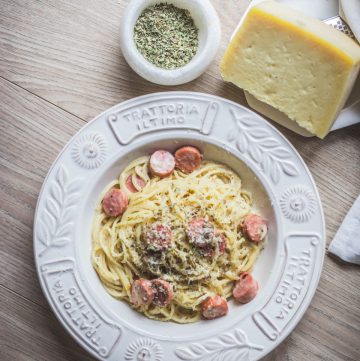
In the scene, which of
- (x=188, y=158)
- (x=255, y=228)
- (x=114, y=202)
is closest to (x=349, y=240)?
(x=255, y=228)

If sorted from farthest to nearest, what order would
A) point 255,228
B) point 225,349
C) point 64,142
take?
1. point 64,142
2. point 255,228
3. point 225,349

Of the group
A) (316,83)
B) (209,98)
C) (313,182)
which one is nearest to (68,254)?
(209,98)

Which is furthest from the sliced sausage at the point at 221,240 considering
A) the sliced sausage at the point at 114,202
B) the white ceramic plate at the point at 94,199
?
the sliced sausage at the point at 114,202

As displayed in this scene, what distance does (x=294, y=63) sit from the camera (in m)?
2.34

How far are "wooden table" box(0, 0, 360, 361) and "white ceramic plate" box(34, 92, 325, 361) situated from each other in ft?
0.68

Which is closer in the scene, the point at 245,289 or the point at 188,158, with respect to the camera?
the point at 245,289

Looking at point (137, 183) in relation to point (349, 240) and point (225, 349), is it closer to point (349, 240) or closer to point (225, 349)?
point (225, 349)

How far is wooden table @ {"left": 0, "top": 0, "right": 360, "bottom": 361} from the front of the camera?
2.47 m

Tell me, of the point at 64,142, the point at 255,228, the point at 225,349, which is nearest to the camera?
the point at 225,349

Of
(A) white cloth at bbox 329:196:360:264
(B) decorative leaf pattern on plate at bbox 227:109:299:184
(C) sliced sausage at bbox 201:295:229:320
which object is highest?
(B) decorative leaf pattern on plate at bbox 227:109:299:184

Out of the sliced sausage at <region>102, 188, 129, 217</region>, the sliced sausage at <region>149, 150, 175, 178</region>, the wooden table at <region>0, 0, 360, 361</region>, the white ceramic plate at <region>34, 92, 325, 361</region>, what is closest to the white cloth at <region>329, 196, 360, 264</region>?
the wooden table at <region>0, 0, 360, 361</region>

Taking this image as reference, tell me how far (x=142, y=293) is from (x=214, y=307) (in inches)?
12.8

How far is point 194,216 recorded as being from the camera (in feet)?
7.71

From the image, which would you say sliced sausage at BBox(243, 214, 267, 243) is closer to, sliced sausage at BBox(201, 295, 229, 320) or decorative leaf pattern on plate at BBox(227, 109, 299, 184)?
decorative leaf pattern on plate at BBox(227, 109, 299, 184)
